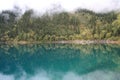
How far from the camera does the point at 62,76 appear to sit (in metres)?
30.9

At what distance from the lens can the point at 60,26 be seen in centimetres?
13288

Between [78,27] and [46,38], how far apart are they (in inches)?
777

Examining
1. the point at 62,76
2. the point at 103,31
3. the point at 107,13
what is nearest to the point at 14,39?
the point at 103,31

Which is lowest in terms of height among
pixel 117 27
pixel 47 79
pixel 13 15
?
pixel 47 79

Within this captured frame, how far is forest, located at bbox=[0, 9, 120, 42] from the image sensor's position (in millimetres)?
113062

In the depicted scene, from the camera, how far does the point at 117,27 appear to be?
10800cm

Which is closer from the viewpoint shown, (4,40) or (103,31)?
(103,31)

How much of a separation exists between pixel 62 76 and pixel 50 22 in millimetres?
108861

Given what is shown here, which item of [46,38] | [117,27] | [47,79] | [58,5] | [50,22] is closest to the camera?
[47,79]

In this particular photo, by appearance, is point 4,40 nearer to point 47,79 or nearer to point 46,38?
point 46,38

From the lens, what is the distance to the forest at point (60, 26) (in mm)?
113062

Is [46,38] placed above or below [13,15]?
below

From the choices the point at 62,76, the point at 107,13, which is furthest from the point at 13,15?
the point at 62,76

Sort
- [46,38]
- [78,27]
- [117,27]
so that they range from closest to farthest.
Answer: [117,27], [46,38], [78,27]
